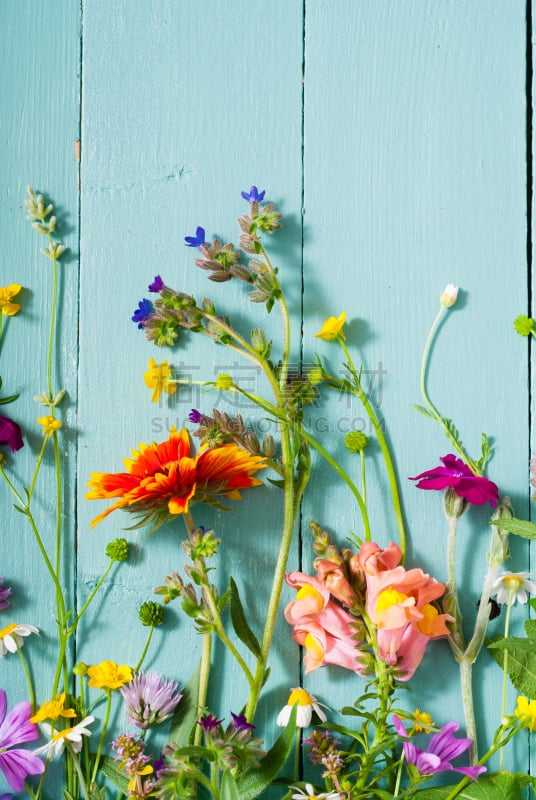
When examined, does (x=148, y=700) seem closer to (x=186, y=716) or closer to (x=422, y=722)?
(x=186, y=716)

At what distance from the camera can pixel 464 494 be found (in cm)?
77

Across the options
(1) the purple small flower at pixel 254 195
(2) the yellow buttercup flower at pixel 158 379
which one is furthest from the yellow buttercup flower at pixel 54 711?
(1) the purple small flower at pixel 254 195

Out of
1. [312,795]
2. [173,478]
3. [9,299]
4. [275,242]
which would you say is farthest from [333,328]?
[312,795]

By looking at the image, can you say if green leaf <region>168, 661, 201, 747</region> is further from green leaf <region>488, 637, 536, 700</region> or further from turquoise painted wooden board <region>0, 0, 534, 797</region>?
green leaf <region>488, 637, 536, 700</region>

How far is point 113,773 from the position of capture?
0.80m

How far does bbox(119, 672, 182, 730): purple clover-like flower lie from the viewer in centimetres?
78

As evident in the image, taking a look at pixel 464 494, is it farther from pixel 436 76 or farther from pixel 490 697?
pixel 436 76

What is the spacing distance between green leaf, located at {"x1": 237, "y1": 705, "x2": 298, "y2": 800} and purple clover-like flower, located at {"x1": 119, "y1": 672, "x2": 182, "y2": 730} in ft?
0.35

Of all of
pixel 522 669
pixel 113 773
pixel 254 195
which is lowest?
pixel 113 773

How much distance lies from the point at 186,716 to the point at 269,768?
4.4 inches

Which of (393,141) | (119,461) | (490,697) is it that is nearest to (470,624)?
(490,697)

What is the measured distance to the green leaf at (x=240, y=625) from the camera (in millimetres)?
781

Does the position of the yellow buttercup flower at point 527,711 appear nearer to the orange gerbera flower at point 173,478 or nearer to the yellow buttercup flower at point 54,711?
the orange gerbera flower at point 173,478

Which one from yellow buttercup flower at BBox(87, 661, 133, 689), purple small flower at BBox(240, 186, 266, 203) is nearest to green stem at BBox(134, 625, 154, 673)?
yellow buttercup flower at BBox(87, 661, 133, 689)
